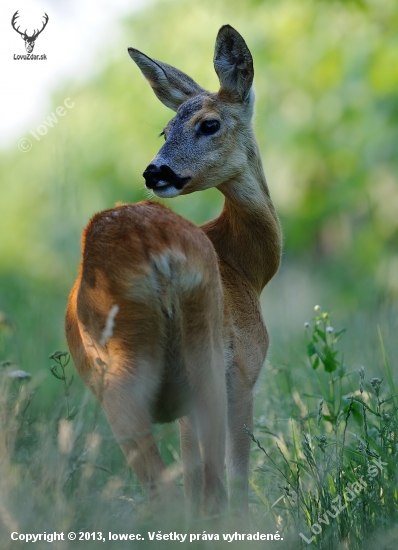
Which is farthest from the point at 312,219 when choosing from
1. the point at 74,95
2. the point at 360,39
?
the point at 74,95

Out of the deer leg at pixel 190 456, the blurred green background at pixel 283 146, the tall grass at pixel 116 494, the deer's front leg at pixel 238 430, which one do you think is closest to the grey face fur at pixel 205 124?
the deer's front leg at pixel 238 430

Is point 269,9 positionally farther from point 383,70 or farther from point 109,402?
point 109,402

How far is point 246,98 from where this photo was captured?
546cm

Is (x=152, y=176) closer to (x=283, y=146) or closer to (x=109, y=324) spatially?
(x=109, y=324)

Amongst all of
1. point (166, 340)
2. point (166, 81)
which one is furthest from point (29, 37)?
point (166, 340)

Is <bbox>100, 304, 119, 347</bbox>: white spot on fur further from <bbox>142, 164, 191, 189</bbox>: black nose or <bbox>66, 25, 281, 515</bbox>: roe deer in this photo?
<bbox>142, 164, 191, 189</bbox>: black nose

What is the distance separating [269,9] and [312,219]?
3.14 m

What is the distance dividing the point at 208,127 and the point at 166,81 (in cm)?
66

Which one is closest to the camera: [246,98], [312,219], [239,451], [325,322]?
[239,451]

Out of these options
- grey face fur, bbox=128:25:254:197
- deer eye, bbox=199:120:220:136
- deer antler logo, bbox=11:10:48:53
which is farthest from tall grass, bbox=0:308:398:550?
deer antler logo, bbox=11:10:48:53

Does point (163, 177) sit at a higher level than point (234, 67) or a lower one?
lower

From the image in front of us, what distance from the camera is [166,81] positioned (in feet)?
18.5

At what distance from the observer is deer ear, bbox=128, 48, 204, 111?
5590 millimetres

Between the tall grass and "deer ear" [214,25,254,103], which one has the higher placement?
"deer ear" [214,25,254,103]
